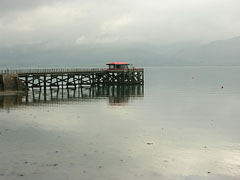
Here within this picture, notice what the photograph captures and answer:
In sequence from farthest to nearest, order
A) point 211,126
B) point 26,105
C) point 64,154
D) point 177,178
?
point 26,105
point 211,126
point 64,154
point 177,178

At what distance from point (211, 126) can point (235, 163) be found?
12.1m

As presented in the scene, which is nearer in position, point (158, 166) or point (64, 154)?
point (158, 166)

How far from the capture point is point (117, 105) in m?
46.8

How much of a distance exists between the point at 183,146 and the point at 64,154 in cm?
893

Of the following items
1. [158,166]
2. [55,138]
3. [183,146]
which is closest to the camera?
[158,166]

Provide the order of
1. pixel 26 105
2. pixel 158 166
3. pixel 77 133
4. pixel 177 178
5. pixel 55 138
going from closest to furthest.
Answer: pixel 177 178
pixel 158 166
pixel 55 138
pixel 77 133
pixel 26 105

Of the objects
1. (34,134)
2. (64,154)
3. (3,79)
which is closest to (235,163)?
(64,154)

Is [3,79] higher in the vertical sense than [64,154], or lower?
higher

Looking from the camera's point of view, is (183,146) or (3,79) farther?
(3,79)

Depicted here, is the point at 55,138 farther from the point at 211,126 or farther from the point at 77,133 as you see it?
the point at 211,126

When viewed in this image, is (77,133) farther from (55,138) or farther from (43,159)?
(43,159)

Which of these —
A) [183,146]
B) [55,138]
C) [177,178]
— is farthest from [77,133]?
[177,178]

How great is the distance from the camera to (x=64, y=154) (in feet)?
71.0

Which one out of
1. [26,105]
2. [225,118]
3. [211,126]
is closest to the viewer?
[211,126]
